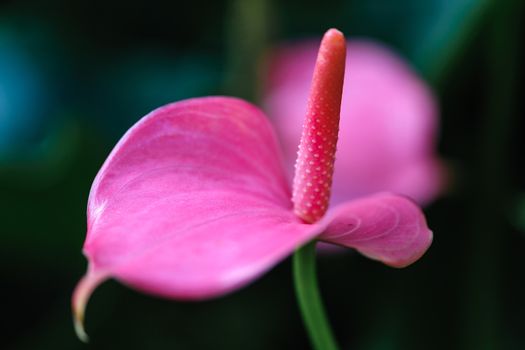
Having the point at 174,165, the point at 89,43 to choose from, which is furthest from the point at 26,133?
the point at 174,165

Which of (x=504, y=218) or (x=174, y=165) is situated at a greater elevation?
(x=174, y=165)

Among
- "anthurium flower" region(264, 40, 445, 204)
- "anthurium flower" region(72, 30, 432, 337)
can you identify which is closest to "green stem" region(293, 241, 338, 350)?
"anthurium flower" region(72, 30, 432, 337)

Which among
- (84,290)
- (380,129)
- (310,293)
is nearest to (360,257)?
(380,129)

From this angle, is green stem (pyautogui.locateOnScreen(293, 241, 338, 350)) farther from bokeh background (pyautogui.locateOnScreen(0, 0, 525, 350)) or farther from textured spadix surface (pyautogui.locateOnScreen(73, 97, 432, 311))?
bokeh background (pyautogui.locateOnScreen(0, 0, 525, 350))

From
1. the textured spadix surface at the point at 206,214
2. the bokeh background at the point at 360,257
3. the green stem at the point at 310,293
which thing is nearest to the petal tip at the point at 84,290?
the textured spadix surface at the point at 206,214

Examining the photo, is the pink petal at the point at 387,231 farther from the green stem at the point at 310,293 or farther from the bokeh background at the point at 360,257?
the bokeh background at the point at 360,257

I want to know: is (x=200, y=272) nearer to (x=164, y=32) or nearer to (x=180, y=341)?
(x=180, y=341)

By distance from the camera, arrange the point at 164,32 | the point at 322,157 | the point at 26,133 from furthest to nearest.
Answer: the point at 164,32 < the point at 26,133 < the point at 322,157
